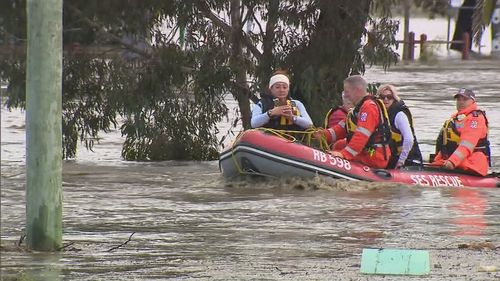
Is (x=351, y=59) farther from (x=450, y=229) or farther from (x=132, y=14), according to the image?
(x=450, y=229)

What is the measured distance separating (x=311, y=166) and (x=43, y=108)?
22.7 ft

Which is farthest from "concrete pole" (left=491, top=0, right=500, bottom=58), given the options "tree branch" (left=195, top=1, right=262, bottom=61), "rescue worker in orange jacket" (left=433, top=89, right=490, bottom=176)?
"rescue worker in orange jacket" (left=433, top=89, right=490, bottom=176)

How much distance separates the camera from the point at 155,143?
21.6 metres

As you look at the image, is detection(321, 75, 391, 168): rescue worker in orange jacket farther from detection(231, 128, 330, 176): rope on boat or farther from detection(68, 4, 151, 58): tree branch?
detection(68, 4, 151, 58): tree branch

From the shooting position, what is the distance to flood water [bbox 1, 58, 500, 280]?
30.8ft

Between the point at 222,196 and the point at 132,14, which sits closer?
the point at 222,196

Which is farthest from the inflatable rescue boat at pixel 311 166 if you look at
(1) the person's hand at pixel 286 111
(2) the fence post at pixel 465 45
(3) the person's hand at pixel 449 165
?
(2) the fence post at pixel 465 45

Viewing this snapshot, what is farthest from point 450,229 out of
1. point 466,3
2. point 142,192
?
point 466,3

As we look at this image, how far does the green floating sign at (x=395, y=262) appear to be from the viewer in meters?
9.09

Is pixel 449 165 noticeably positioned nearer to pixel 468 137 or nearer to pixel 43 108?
pixel 468 137

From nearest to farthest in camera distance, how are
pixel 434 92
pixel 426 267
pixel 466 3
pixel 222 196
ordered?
pixel 426 267 < pixel 222 196 < pixel 434 92 < pixel 466 3

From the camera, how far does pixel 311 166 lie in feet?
52.8

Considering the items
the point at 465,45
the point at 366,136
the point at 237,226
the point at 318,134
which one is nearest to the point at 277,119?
the point at 318,134

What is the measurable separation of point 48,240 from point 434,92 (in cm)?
2472
